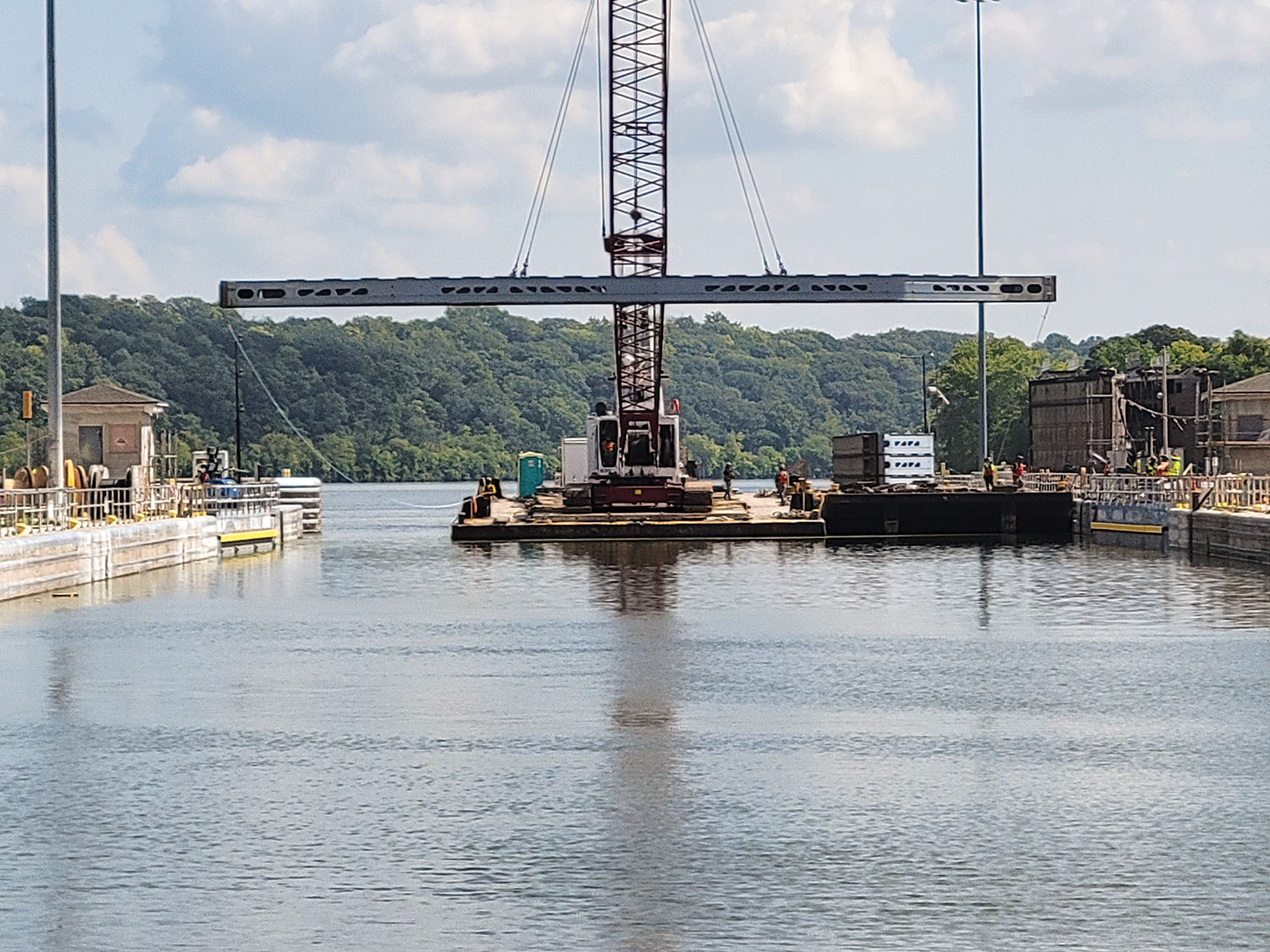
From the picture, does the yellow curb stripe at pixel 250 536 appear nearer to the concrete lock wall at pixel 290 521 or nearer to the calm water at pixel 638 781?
the concrete lock wall at pixel 290 521

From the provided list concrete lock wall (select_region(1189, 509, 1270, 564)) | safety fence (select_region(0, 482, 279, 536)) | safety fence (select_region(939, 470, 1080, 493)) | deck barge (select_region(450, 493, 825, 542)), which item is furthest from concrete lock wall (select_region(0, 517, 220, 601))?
safety fence (select_region(939, 470, 1080, 493))

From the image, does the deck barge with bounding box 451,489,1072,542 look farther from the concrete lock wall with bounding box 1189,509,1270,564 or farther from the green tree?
the green tree

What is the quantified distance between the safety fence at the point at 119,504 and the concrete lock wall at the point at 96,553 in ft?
1.97

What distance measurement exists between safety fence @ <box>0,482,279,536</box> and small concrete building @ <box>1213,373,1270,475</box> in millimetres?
48756

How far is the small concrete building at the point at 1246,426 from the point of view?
328 feet

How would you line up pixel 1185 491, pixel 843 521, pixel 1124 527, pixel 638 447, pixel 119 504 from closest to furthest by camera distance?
pixel 119 504 → pixel 1185 491 → pixel 1124 527 → pixel 843 521 → pixel 638 447

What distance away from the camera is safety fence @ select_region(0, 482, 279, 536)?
43312 millimetres

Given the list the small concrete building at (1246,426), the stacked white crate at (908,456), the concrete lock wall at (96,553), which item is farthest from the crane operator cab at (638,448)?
the small concrete building at (1246,426)

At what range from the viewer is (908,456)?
347ft

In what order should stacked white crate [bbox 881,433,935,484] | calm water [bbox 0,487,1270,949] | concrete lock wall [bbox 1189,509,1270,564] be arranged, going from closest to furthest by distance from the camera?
calm water [bbox 0,487,1270,949] < concrete lock wall [bbox 1189,509,1270,564] < stacked white crate [bbox 881,433,935,484]

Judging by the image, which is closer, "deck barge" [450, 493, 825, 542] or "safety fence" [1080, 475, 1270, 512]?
"safety fence" [1080, 475, 1270, 512]

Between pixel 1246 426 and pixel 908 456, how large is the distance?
1566 cm

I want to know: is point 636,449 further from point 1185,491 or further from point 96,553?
point 96,553

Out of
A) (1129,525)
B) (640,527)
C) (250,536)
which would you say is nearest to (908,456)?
(640,527)
